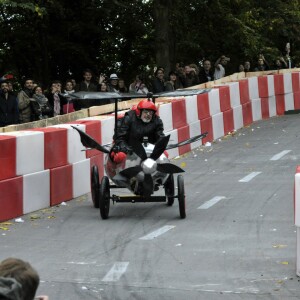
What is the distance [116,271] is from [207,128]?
13.2 m

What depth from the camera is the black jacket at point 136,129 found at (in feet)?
39.4

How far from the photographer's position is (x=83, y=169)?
46.0ft

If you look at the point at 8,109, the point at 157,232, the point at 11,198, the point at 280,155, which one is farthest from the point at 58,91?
the point at 157,232

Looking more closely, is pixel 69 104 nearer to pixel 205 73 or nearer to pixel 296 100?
pixel 205 73

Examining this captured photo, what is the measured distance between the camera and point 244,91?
2441 centimetres

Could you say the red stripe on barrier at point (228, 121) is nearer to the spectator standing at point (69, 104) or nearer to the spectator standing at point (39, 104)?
the spectator standing at point (69, 104)

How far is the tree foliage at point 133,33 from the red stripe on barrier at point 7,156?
24.9ft

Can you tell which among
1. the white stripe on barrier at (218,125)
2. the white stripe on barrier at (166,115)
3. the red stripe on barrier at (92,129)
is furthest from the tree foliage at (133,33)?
the red stripe on barrier at (92,129)

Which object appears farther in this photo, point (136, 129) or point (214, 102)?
point (214, 102)

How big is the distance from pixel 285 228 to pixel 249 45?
786 inches

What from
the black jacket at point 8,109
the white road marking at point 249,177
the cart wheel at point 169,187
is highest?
the black jacket at point 8,109

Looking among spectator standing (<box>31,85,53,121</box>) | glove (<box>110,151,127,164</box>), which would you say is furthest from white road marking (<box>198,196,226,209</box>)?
spectator standing (<box>31,85,53,121</box>)

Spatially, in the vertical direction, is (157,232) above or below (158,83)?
below

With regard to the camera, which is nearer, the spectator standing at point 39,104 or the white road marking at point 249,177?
the white road marking at point 249,177
